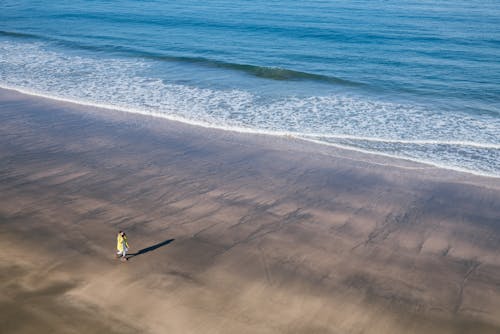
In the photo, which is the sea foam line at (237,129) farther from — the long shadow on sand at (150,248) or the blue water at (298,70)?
the long shadow on sand at (150,248)

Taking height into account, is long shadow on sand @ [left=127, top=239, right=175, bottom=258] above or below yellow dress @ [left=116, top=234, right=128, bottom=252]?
below

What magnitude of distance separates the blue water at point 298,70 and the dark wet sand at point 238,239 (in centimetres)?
308

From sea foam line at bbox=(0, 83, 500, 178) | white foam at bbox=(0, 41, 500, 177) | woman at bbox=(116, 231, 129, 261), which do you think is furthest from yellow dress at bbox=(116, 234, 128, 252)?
white foam at bbox=(0, 41, 500, 177)

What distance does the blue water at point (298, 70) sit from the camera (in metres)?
21.2

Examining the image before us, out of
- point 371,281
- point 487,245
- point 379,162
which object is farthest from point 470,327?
point 379,162

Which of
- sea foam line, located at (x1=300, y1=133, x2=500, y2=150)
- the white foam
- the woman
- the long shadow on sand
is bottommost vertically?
the long shadow on sand

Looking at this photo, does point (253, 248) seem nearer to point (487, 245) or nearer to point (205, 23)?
→ point (487, 245)

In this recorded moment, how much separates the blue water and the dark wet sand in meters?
3.08

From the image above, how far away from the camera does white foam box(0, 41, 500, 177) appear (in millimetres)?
19094

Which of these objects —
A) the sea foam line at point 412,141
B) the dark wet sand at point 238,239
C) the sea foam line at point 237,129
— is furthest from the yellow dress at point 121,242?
the sea foam line at point 412,141

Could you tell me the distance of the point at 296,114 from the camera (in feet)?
75.7

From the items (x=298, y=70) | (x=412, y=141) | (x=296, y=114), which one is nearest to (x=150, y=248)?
(x=412, y=141)

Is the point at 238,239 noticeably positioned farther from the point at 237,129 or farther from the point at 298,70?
the point at 298,70

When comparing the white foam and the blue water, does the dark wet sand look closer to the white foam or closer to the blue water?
the white foam
